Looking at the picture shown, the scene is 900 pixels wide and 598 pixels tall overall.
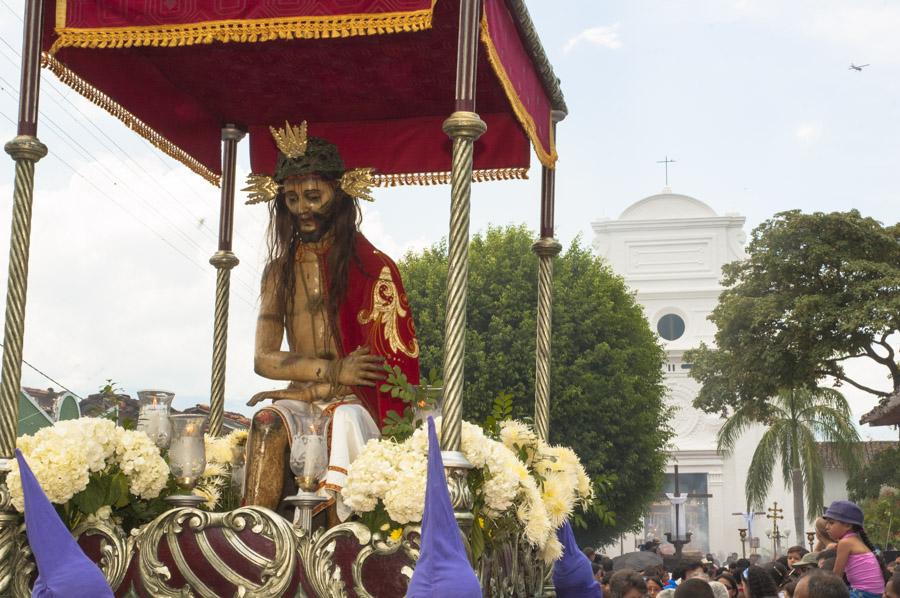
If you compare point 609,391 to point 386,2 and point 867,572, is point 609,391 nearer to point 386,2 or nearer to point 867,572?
point 867,572

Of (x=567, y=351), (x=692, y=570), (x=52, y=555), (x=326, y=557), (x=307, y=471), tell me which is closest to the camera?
(x=52, y=555)

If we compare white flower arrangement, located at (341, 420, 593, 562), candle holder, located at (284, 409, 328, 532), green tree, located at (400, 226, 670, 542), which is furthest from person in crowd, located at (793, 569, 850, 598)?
green tree, located at (400, 226, 670, 542)

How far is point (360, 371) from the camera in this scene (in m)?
7.66

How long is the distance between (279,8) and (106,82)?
7.45 ft

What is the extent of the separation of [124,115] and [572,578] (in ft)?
16.2

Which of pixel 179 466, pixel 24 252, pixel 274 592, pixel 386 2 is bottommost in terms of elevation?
pixel 274 592

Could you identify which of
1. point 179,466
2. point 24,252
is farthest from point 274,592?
point 24,252

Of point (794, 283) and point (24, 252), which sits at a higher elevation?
point (794, 283)

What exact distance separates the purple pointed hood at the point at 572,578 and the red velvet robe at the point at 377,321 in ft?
6.71

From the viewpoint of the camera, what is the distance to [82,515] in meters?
6.61

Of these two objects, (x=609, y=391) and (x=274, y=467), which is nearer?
(x=274, y=467)

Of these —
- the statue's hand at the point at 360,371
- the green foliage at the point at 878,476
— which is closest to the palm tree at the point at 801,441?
the green foliage at the point at 878,476

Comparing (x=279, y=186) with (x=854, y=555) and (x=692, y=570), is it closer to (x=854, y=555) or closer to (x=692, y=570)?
(x=854, y=555)

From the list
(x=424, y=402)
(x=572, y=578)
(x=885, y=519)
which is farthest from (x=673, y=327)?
(x=424, y=402)
